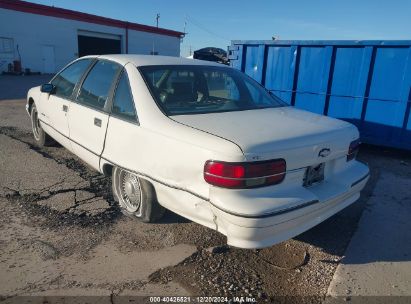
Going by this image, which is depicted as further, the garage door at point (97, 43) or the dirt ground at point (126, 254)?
the garage door at point (97, 43)

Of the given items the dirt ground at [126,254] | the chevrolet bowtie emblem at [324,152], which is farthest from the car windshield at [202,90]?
the dirt ground at [126,254]

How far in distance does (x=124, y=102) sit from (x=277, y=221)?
1813 millimetres

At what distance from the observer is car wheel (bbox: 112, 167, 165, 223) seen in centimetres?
321

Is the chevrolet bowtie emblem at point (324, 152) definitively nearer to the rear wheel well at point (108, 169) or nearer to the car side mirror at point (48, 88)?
the rear wheel well at point (108, 169)

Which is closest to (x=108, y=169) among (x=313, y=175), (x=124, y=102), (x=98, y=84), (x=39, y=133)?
(x=124, y=102)

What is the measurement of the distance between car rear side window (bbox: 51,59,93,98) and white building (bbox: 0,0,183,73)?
946 inches

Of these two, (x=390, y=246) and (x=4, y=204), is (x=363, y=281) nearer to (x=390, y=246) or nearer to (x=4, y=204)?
(x=390, y=246)

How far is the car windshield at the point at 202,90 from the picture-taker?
128 inches

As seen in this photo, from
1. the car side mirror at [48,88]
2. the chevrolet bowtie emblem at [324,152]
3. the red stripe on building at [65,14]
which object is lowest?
the chevrolet bowtie emblem at [324,152]

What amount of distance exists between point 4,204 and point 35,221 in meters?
0.60

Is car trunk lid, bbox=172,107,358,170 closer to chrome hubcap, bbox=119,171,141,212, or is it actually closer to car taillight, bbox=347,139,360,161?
car taillight, bbox=347,139,360,161

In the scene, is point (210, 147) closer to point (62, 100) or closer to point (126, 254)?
point (126, 254)

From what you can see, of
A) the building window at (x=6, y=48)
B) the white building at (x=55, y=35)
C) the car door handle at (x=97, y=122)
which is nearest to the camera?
the car door handle at (x=97, y=122)

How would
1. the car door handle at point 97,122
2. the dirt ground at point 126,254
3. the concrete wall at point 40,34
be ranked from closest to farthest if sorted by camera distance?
the dirt ground at point 126,254 < the car door handle at point 97,122 < the concrete wall at point 40,34
